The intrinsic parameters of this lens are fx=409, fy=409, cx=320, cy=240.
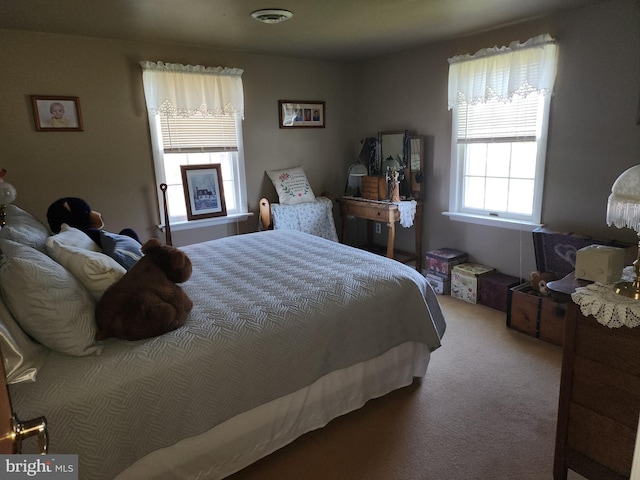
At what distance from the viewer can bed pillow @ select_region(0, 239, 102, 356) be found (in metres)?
1.46

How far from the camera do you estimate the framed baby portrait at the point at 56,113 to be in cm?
320

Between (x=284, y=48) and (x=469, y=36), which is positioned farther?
(x=284, y=48)

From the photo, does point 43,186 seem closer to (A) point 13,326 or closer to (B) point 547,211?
(A) point 13,326

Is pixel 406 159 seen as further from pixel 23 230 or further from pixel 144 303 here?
pixel 23 230

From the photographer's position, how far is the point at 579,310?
1550mm

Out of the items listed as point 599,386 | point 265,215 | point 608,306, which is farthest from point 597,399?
point 265,215

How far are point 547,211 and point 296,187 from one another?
7.94ft

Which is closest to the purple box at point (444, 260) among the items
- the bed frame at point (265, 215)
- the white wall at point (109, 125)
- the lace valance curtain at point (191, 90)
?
the bed frame at point (265, 215)

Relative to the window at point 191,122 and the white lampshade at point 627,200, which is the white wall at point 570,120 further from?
the window at point 191,122

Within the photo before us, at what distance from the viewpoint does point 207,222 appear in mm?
4102

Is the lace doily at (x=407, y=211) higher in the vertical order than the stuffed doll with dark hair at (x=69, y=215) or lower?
lower

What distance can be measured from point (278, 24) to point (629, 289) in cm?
279

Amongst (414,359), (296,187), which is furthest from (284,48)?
(414,359)

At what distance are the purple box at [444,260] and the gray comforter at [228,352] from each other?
1.46 m
